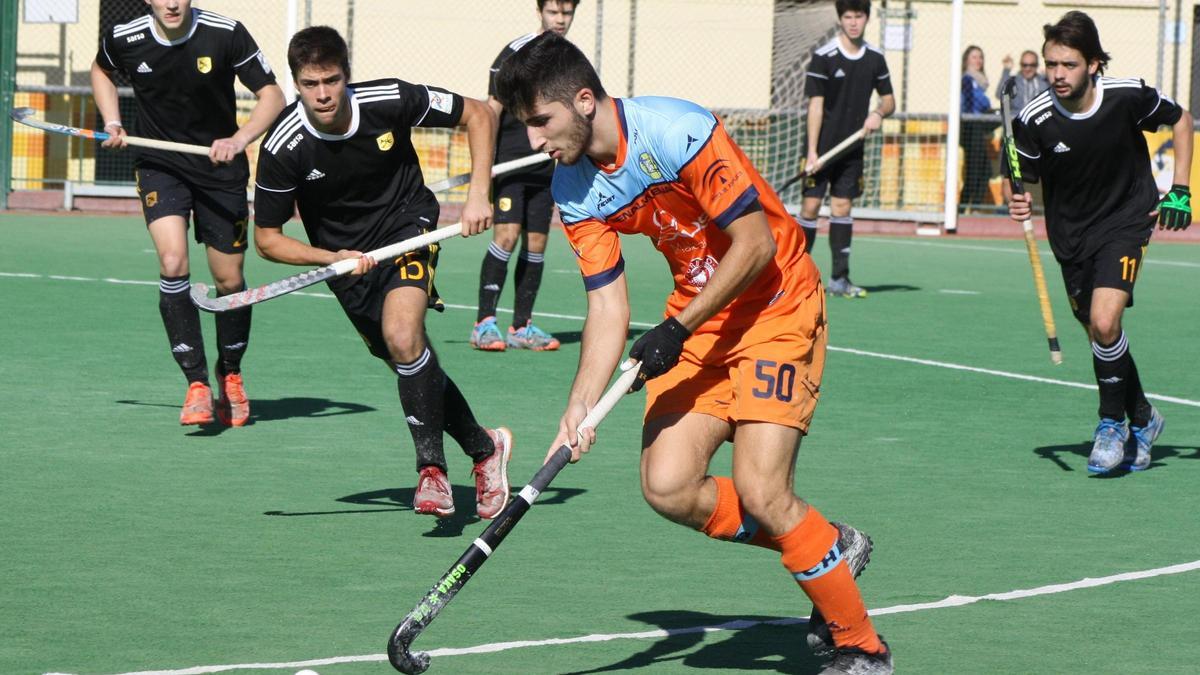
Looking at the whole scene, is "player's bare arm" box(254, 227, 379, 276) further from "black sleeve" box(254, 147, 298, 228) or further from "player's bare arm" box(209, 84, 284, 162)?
"player's bare arm" box(209, 84, 284, 162)

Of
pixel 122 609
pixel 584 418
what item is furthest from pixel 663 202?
pixel 122 609

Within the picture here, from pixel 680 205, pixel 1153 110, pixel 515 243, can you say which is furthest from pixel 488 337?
pixel 680 205

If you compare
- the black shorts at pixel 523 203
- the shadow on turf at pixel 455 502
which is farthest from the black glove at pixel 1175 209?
the black shorts at pixel 523 203

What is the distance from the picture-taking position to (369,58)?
70.0 ft

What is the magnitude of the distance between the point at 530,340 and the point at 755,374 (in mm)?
5906

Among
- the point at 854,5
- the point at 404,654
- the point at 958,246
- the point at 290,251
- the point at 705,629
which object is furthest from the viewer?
the point at 958,246

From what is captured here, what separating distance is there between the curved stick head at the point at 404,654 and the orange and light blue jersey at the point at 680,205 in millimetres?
987

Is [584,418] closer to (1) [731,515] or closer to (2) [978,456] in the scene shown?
(1) [731,515]

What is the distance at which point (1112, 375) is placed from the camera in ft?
23.7

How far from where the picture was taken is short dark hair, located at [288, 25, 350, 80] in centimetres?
586

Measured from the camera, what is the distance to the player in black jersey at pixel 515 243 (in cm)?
1021

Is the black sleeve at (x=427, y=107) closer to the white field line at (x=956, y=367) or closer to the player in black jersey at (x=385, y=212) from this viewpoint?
the player in black jersey at (x=385, y=212)

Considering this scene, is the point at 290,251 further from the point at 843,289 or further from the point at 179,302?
the point at 843,289

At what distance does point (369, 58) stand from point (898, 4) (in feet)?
20.7
